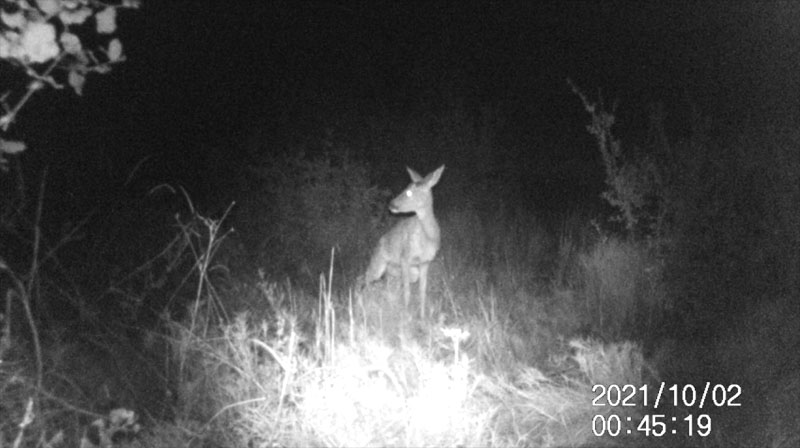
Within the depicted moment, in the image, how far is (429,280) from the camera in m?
11.0

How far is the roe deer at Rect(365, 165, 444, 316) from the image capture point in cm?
1055

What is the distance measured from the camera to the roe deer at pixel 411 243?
415 inches

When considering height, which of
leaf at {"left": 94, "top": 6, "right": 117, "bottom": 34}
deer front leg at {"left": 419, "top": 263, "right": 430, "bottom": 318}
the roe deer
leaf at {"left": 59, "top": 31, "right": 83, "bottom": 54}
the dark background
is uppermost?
leaf at {"left": 94, "top": 6, "right": 117, "bottom": 34}

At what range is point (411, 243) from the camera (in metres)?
10.5

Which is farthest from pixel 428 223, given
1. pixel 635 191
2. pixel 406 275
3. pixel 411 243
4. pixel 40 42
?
pixel 40 42

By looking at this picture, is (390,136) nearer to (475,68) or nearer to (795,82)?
(475,68)

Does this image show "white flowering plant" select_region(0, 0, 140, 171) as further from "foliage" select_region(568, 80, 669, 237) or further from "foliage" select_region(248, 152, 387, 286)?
"foliage" select_region(248, 152, 387, 286)

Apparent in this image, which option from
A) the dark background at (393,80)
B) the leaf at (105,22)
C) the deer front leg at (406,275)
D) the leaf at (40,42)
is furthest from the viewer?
the dark background at (393,80)

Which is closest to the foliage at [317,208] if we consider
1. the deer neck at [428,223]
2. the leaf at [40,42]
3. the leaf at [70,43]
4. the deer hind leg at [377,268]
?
the deer hind leg at [377,268]

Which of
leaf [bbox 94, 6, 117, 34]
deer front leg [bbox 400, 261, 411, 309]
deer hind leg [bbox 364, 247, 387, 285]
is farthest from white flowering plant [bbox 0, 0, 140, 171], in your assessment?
deer hind leg [bbox 364, 247, 387, 285]

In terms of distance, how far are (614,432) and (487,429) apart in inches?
30.6

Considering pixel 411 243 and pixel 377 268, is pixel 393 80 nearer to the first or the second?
pixel 377 268

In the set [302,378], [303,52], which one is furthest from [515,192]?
[302,378]

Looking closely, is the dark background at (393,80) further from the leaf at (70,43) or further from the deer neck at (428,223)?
the leaf at (70,43)
